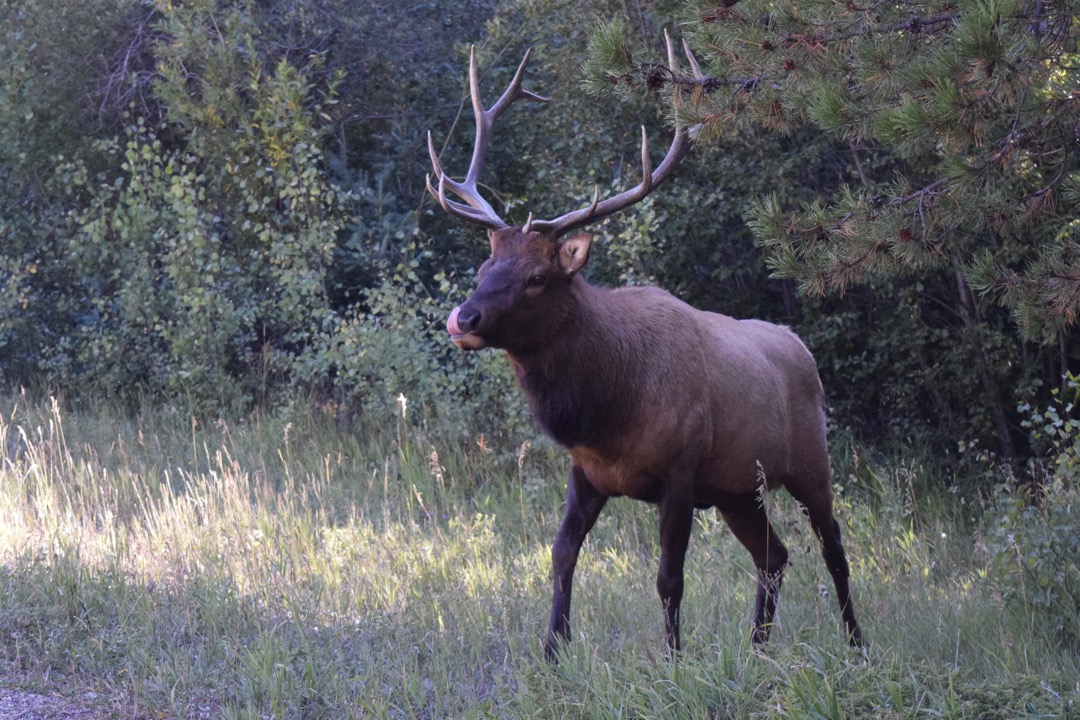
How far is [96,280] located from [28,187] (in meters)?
1.65

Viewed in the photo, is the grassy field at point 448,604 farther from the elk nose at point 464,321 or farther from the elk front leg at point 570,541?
the elk nose at point 464,321

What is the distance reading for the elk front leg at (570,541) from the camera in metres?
5.50

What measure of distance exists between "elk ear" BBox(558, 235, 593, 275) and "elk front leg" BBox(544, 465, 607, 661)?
0.93m

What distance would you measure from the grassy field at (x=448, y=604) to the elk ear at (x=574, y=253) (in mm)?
1663

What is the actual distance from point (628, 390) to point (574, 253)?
2.22 feet

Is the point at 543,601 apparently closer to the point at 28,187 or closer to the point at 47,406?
the point at 47,406

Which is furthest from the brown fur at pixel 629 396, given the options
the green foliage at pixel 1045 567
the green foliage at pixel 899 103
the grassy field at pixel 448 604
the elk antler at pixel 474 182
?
the green foliage at pixel 1045 567

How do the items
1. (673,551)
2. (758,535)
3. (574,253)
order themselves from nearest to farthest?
(673,551), (574,253), (758,535)

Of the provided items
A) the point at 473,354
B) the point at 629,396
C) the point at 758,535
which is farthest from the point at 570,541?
the point at 473,354

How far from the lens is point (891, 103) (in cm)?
520

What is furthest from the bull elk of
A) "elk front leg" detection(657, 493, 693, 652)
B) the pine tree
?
the pine tree

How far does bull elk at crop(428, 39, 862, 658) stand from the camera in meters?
5.34

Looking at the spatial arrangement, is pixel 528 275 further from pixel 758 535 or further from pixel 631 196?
pixel 758 535

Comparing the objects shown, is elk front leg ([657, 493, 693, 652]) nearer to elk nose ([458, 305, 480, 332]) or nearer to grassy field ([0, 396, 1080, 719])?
grassy field ([0, 396, 1080, 719])
